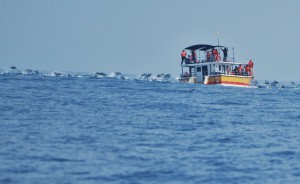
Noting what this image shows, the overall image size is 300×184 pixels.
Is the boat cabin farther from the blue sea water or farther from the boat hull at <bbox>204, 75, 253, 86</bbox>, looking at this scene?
the blue sea water

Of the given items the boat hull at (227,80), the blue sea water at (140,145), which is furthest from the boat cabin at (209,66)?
the blue sea water at (140,145)

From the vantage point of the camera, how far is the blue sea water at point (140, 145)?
13914 mm

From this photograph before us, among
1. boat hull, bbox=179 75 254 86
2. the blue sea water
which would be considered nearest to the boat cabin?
boat hull, bbox=179 75 254 86

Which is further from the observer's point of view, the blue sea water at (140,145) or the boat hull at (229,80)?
the boat hull at (229,80)

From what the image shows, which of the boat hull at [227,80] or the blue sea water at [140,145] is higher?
the boat hull at [227,80]

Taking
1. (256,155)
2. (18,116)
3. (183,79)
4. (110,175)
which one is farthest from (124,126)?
(183,79)

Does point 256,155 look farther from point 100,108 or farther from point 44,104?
point 44,104

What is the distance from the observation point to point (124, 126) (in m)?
22.4

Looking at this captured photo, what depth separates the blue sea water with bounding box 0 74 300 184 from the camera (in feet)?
45.6

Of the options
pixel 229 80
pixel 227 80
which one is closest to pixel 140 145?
pixel 227 80

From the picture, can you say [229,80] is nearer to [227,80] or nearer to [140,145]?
Answer: [227,80]

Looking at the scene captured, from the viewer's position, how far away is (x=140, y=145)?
58.7 ft

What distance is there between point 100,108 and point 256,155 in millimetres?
13943

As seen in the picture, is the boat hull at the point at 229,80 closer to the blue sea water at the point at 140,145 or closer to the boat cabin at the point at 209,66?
the boat cabin at the point at 209,66
